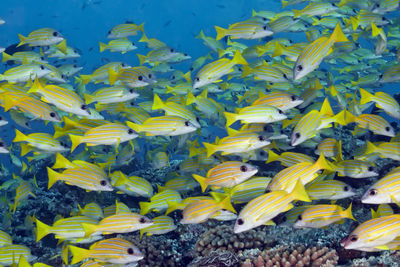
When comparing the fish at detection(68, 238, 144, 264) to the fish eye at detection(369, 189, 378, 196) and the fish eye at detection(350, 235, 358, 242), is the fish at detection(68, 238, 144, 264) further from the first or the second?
the fish eye at detection(369, 189, 378, 196)

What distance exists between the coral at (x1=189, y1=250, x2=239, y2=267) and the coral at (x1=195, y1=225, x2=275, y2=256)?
42 centimetres

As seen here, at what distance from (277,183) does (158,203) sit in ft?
7.94

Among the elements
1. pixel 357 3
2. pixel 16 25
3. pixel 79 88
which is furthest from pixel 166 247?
pixel 16 25

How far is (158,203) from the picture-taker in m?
5.43

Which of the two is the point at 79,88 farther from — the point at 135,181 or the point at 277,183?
the point at 277,183

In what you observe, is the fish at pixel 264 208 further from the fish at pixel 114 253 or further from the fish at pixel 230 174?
the fish at pixel 114 253

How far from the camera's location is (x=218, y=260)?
466cm

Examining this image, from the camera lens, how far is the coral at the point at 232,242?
5254 mm

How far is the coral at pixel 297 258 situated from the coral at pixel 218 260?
0.60 feet

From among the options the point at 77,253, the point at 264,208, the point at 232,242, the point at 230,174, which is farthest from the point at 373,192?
the point at 77,253

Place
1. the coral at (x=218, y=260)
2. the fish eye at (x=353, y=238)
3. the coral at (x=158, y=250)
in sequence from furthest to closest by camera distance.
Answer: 1. the coral at (x=158, y=250)
2. the coral at (x=218, y=260)
3. the fish eye at (x=353, y=238)

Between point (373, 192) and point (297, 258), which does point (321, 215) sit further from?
point (297, 258)

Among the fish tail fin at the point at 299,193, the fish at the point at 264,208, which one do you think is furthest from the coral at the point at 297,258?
the fish tail fin at the point at 299,193

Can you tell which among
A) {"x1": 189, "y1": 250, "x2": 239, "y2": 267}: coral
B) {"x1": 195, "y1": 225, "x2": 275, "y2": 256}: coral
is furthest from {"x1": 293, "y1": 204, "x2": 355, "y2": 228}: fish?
{"x1": 195, "y1": 225, "x2": 275, "y2": 256}: coral
